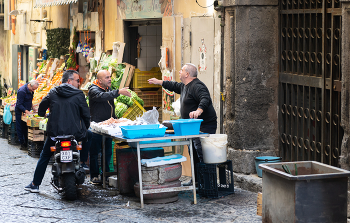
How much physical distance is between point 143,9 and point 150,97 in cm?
199

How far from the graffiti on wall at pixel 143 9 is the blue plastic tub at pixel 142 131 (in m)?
3.51

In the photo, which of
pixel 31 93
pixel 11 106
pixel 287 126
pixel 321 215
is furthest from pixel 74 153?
pixel 11 106

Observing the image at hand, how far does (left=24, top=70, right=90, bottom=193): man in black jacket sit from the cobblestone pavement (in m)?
0.63

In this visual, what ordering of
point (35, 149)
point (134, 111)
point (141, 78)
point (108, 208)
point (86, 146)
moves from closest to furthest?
1. point (108, 208)
2. point (86, 146)
3. point (134, 111)
4. point (35, 149)
5. point (141, 78)

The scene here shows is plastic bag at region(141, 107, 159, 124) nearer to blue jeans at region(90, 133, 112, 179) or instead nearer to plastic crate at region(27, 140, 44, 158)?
blue jeans at region(90, 133, 112, 179)

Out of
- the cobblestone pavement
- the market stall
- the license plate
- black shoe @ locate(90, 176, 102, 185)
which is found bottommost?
the cobblestone pavement

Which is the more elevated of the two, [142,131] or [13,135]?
[142,131]

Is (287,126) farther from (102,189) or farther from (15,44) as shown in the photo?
(15,44)

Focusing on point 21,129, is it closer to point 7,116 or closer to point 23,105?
point 23,105

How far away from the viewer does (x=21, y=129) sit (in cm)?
1262

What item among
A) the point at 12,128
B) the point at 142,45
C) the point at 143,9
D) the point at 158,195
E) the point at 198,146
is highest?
the point at 143,9

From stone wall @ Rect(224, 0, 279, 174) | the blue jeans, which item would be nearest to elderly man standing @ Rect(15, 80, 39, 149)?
the blue jeans

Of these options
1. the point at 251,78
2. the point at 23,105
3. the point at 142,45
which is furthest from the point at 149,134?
the point at 23,105

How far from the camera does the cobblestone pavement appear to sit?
6.76 metres
